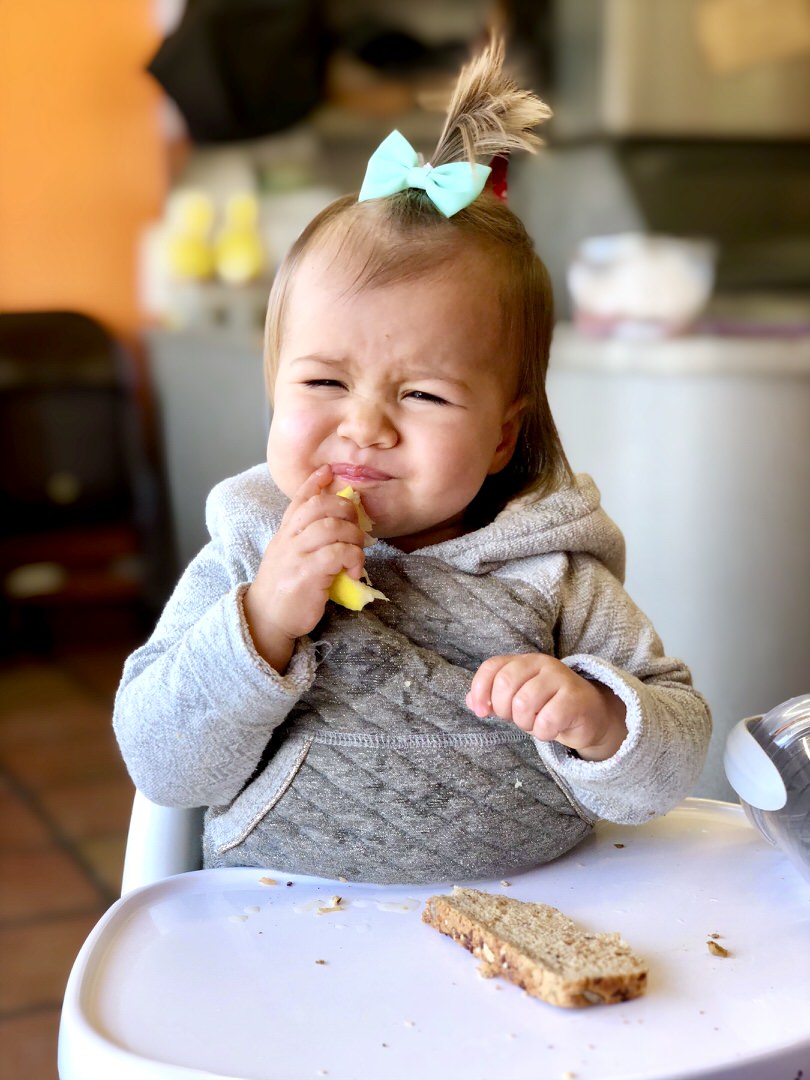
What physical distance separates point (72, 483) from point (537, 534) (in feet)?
6.83

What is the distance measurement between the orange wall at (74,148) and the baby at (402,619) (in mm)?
1774

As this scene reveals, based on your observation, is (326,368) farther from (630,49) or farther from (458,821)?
(630,49)

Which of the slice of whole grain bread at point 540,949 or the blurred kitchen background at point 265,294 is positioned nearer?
the slice of whole grain bread at point 540,949

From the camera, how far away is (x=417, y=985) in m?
0.56

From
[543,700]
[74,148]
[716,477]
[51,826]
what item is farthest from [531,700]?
[74,148]

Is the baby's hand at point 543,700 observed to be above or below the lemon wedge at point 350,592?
below

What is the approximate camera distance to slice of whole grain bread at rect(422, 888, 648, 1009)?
538 mm

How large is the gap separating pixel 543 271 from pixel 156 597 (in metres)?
2.09

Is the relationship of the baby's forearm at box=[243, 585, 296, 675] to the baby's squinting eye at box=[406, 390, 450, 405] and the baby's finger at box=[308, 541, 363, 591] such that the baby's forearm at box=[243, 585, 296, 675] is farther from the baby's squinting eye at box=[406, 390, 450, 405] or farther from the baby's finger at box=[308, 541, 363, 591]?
the baby's squinting eye at box=[406, 390, 450, 405]

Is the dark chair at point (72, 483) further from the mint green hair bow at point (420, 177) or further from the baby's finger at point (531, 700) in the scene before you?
the baby's finger at point (531, 700)

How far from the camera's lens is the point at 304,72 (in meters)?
2.28

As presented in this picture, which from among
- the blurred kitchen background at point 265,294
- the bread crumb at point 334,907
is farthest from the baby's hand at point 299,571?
the blurred kitchen background at point 265,294

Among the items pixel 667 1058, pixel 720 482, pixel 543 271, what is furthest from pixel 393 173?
pixel 720 482

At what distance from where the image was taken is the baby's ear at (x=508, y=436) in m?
0.75
